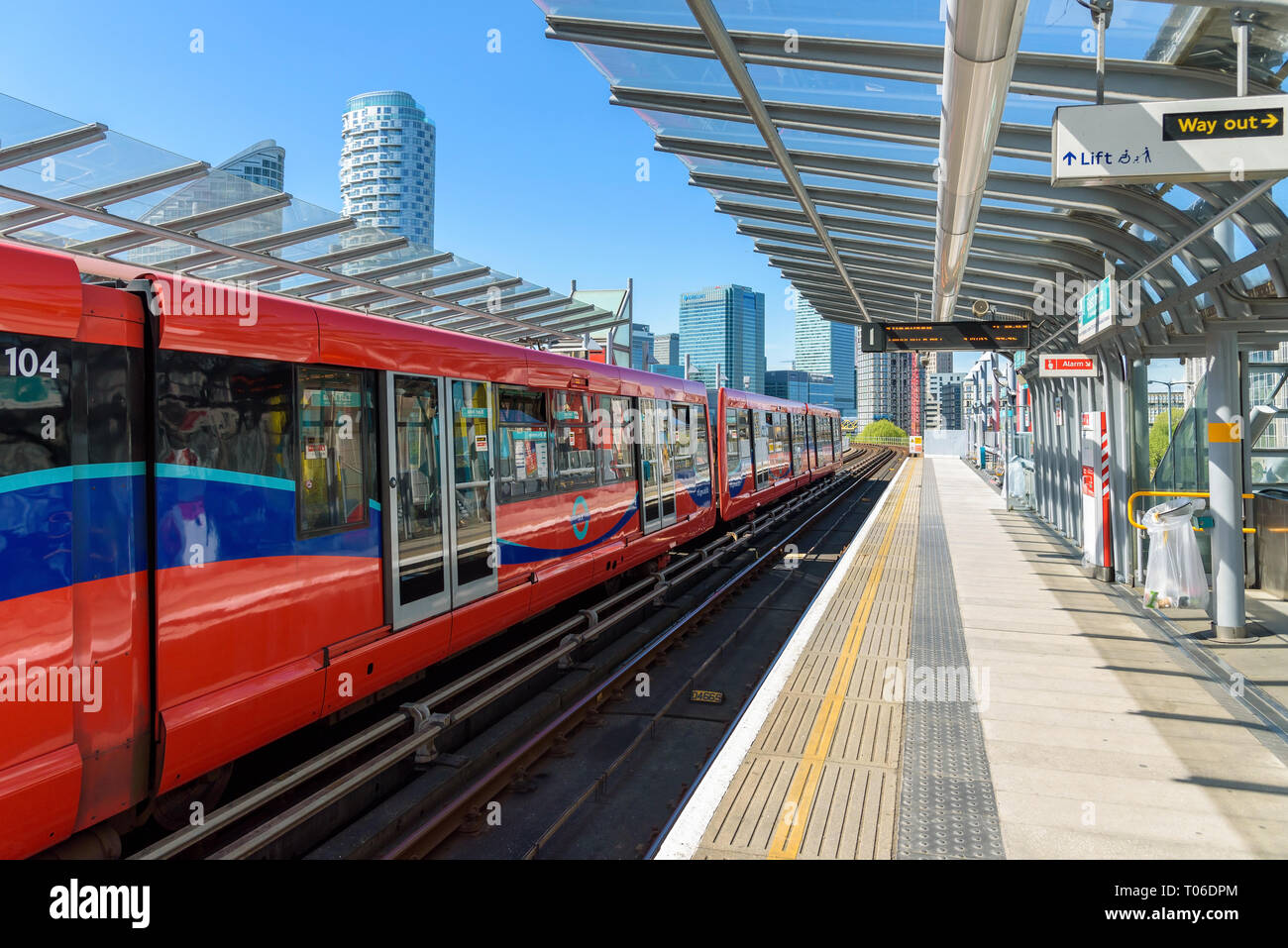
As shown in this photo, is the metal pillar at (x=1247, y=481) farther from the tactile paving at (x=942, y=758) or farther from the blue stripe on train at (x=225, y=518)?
the blue stripe on train at (x=225, y=518)

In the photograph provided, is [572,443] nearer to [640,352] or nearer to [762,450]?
[762,450]

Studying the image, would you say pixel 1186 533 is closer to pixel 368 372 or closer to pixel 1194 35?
pixel 1194 35

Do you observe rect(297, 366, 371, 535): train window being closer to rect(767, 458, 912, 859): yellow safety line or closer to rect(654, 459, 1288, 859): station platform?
rect(654, 459, 1288, 859): station platform

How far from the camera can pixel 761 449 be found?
62.0 feet

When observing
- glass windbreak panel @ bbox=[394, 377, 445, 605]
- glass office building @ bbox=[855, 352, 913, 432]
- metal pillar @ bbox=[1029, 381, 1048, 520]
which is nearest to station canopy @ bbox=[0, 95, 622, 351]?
glass windbreak panel @ bbox=[394, 377, 445, 605]

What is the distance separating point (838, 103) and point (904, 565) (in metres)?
7.95

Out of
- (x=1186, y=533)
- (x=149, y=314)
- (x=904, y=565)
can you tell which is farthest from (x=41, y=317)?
(x=904, y=565)

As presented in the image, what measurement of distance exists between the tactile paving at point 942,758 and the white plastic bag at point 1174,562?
2.11 metres

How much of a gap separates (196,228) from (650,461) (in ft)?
19.7

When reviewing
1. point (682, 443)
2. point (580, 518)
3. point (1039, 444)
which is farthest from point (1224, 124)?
point (1039, 444)

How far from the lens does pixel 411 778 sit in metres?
5.25

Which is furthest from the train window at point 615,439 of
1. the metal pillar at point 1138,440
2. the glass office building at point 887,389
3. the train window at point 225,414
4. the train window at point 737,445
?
the glass office building at point 887,389

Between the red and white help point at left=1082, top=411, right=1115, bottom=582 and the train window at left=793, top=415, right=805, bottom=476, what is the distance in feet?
40.5

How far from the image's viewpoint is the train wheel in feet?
13.6
